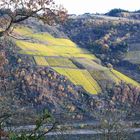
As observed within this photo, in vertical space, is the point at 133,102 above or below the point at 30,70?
below

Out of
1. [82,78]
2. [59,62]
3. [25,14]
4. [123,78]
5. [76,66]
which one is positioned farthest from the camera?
[59,62]

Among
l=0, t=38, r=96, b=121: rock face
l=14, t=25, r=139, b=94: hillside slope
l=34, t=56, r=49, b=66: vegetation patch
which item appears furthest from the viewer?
l=34, t=56, r=49, b=66: vegetation patch

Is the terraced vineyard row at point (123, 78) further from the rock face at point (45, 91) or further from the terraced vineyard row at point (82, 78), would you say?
the rock face at point (45, 91)

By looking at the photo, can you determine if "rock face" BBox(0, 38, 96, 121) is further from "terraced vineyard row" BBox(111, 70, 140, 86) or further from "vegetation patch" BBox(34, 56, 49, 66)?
"terraced vineyard row" BBox(111, 70, 140, 86)

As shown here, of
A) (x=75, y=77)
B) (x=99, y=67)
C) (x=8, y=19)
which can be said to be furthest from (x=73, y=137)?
(x=8, y=19)

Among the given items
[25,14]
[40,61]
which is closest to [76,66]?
[40,61]

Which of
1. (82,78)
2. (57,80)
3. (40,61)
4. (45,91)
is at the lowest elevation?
(45,91)

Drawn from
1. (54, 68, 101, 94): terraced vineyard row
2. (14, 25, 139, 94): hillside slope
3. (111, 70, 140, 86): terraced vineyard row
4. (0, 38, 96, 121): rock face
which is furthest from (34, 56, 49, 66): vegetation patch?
(111, 70, 140, 86): terraced vineyard row

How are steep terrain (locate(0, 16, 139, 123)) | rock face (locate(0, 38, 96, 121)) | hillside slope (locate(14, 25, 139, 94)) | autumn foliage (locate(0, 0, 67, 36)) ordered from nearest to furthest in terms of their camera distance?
autumn foliage (locate(0, 0, 67, 36)) → rock face (locate(0, 38, 96, 121)) → steep terrain (locate(0, 16, 139, 123)) → hillside slope (locate(14, 25, 139, 94))

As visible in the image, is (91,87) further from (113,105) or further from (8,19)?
(8,19)

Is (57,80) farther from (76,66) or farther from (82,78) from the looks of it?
(76,66)

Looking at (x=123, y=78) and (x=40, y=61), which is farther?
(x=40, y=61)

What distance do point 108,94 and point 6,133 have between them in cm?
14354

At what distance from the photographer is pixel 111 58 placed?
19625 cm
